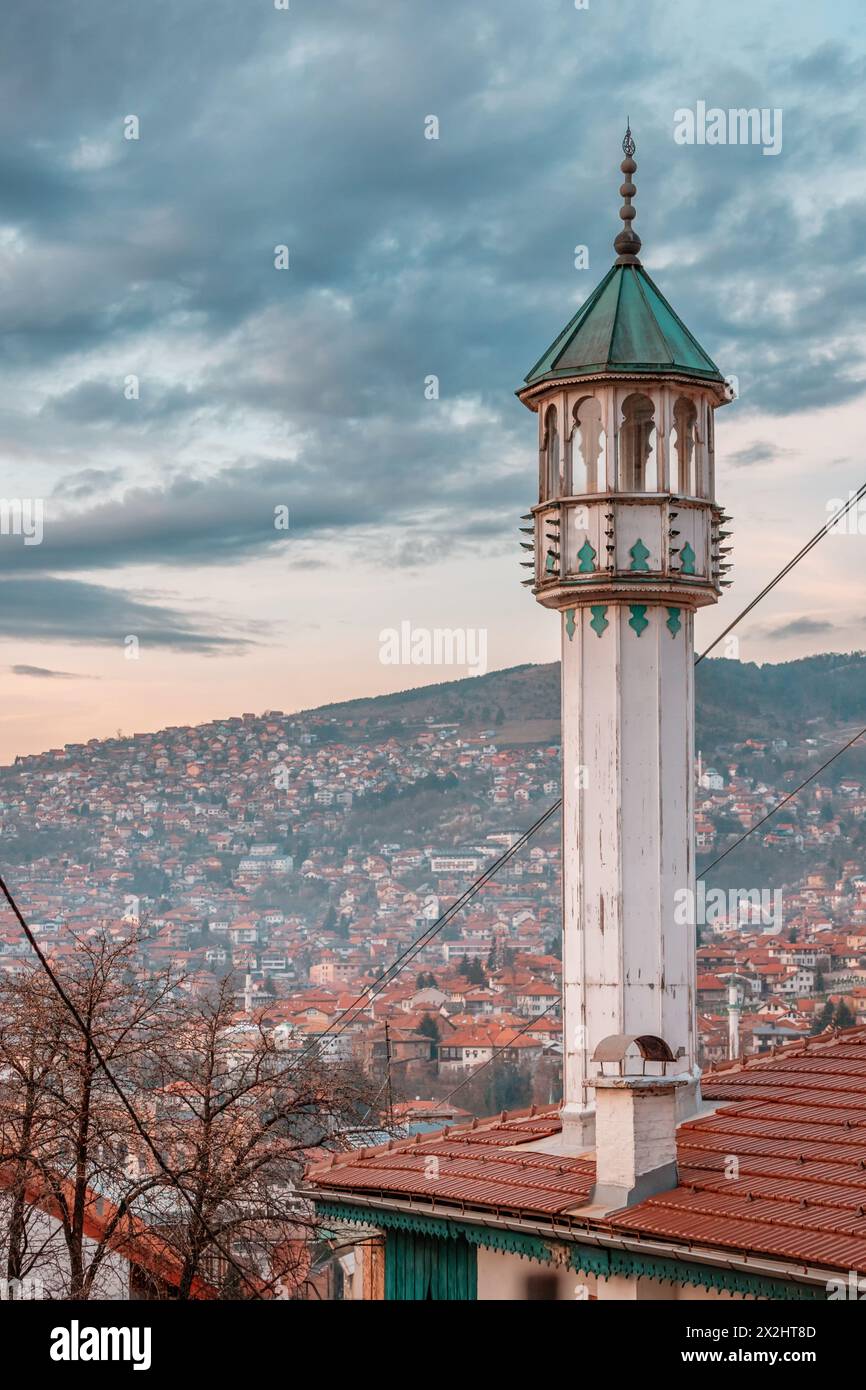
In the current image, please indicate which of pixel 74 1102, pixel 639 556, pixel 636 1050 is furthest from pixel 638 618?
pixel 74 1102

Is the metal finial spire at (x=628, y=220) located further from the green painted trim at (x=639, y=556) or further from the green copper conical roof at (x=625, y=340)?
the green painted trim at (x=639, y=556)

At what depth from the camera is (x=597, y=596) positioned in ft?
49.3

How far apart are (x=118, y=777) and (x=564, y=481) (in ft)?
580

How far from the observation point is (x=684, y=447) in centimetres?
1552

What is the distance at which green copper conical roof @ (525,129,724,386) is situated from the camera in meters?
15.2

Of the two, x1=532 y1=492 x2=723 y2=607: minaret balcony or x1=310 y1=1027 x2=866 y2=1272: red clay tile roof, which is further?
x1=532 y1=492 x2=723 y2=607: minaret balcony

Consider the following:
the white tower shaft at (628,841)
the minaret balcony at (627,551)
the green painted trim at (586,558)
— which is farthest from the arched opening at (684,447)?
the white tower shaft at (628,841)

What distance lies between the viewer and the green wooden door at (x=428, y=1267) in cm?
1339

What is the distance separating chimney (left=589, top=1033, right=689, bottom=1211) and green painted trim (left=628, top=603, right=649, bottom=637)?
405 cm

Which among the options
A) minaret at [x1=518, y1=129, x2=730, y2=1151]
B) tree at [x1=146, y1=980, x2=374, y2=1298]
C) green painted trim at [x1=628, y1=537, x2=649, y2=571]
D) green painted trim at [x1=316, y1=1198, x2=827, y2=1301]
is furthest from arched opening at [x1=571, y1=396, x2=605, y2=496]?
tree at [x1=146, y1=980, x2=374, y2=1298]

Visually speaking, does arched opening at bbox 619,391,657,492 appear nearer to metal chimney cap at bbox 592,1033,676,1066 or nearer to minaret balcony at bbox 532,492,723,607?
minaret balcony at bbox 532,492,723,607

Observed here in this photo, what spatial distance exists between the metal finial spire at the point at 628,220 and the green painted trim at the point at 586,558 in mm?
2892
